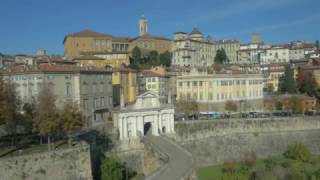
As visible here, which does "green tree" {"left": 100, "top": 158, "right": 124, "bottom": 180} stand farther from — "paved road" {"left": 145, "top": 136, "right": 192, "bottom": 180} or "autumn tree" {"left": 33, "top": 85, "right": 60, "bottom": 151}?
"autumn tree" {"left": 33, "top": 85, "right": 60, "bottom": 151}

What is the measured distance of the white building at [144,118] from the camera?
4203 cm

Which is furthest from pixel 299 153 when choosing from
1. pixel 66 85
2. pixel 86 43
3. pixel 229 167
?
pixel 86 43

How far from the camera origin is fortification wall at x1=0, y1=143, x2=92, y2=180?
27234 millimetres

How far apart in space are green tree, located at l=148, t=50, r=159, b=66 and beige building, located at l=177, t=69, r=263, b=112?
24418 millimetres

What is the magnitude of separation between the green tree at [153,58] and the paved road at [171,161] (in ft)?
164

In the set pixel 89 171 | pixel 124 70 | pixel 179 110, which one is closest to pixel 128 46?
pixel 124 70

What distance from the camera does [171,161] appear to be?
32156 mm

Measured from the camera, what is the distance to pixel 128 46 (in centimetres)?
9950

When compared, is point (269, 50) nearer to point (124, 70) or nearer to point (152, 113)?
point (124, 70)

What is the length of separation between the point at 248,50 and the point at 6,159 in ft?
335

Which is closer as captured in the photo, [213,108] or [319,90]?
[213,108]

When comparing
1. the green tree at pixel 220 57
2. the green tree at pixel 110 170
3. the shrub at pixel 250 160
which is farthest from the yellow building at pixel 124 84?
the green tree at pixel 220 57

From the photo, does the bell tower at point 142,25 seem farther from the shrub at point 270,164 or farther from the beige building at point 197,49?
the shrub at point 270,164

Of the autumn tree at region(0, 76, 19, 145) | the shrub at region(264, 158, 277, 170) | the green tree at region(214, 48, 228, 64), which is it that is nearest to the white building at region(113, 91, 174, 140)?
the shrub at region(264, 158, 277, 170)
